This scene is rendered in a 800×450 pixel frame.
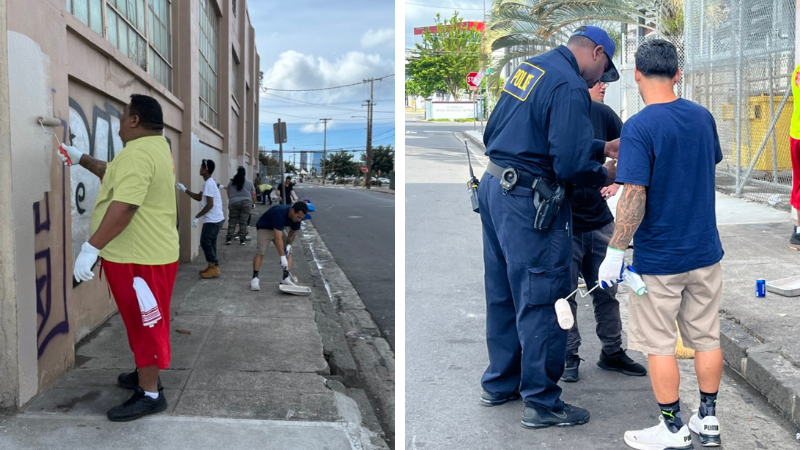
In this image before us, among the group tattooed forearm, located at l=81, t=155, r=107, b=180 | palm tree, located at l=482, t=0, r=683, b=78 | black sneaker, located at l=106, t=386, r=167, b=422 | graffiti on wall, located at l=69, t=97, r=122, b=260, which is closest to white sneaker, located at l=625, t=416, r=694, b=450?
black sneaker, located at l=106, t=386, r=167, b=422

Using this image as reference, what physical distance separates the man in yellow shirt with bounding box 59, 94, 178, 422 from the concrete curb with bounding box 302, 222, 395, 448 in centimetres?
141

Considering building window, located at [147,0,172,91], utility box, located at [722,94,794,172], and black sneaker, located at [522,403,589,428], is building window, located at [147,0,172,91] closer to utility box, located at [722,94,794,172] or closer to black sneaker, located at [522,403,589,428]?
black sneaker, located at [522,403,589,428]

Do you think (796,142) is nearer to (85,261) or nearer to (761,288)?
(761,288)

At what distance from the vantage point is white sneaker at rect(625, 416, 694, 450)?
12.3ft

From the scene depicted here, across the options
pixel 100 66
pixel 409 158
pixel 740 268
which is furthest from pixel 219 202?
pixel 409 158

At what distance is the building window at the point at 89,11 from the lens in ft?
19.6

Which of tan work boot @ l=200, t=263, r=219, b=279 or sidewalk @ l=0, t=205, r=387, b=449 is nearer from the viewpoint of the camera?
sidewalk @ l=0, t=205, r=387, b=449

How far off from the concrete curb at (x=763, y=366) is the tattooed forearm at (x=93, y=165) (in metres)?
4.19

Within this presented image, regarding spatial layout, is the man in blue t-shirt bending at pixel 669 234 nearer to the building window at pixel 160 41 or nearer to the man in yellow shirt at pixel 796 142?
the man in yellow shirt at pixel 796 142

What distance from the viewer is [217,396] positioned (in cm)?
473

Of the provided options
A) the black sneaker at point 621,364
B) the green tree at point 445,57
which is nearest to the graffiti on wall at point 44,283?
the black sneaker at point 621,364

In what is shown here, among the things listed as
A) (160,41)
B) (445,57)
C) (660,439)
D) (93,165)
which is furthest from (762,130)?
(445,57)

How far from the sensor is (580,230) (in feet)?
15.7

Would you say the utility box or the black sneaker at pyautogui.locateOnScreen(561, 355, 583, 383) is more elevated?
the utility box
